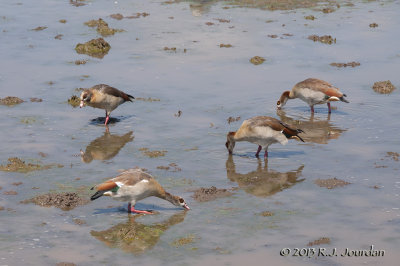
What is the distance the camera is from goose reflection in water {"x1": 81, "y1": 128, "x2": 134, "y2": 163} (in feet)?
69.5

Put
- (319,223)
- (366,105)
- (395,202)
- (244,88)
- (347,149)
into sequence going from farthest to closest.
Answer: (244,88) → (366,105) → (347,149) → (395,202) → (319,223)

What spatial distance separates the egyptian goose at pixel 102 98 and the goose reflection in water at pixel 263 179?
6.08 m

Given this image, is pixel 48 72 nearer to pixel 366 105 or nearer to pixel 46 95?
pixel 46 95

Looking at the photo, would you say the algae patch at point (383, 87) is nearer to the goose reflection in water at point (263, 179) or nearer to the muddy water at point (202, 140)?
the muddy water at point (202, 140)

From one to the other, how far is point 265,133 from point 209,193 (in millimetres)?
3380

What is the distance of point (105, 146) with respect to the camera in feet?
73.2

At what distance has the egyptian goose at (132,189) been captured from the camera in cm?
1591

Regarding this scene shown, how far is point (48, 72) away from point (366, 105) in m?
14.5

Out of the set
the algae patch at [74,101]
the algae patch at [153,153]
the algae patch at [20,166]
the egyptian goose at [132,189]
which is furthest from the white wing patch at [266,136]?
the algae patch at [74,101]

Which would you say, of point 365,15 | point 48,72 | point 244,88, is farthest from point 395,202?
point 365,15

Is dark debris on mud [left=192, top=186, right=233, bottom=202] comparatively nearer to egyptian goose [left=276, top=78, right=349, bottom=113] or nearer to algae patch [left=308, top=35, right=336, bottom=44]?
egyptian goose [left=276, top=78, right=349, bottom=113]

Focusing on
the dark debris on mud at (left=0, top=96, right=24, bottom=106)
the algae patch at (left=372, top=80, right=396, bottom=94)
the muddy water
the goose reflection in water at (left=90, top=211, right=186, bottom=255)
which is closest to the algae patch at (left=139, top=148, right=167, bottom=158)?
the muddy water

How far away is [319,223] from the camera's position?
53.0 feet

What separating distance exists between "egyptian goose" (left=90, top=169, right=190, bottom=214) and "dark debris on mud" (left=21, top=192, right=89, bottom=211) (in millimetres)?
1172
